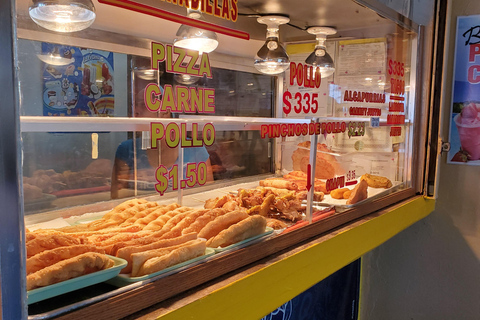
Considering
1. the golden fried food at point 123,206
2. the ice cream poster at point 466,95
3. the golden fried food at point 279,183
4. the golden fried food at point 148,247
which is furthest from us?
the ice cream poster at point 466,95

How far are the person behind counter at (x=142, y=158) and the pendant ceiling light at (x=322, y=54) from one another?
0.79 meters

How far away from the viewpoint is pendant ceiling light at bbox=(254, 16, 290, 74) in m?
1.88

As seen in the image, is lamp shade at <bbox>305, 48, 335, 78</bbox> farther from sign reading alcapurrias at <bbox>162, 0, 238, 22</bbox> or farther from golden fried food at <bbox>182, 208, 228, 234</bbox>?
golden fried food at <bbox>182, 208, 228, 234</bbox>

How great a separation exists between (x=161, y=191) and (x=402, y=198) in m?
1.83

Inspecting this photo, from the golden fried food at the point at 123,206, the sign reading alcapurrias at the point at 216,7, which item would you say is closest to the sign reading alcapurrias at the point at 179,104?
the sign reading alcapurrias at the point at 216,7

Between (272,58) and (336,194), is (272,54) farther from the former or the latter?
(336,194)

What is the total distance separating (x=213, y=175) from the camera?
186 cm

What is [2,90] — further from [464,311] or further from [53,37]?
[464,311]

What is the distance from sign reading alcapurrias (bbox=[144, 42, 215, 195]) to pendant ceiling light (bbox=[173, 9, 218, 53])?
0.07 feet

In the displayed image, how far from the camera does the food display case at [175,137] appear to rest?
103 cm

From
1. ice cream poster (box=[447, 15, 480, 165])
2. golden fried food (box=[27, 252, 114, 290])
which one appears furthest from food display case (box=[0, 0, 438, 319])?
ice cream poster (box=[447, 15, 480, 165])

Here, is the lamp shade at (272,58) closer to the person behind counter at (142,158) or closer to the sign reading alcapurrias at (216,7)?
the sign reading alcapurrias at (216,7)

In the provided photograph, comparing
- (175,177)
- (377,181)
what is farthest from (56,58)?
(377,181)

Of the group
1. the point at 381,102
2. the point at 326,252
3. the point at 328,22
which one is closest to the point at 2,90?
the point at 326,252
